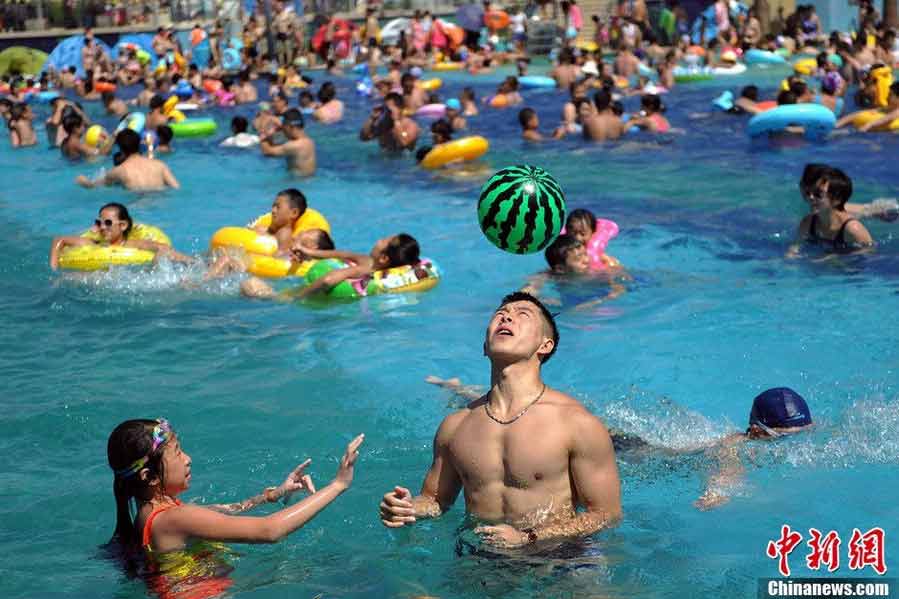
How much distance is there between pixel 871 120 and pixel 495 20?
17.4 m

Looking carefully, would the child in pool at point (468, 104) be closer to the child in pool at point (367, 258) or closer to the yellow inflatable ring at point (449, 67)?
the yellow inflatable ring at point (449, 67)

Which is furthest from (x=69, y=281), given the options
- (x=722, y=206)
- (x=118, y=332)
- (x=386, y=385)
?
(x=722, y=206)

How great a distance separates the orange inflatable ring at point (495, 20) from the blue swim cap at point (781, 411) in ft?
89.0

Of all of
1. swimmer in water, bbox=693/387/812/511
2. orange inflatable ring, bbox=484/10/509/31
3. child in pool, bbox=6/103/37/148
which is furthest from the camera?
orange inflatable ring, bbox=484/10/509/31

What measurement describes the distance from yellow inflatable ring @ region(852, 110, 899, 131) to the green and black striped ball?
34.5ft

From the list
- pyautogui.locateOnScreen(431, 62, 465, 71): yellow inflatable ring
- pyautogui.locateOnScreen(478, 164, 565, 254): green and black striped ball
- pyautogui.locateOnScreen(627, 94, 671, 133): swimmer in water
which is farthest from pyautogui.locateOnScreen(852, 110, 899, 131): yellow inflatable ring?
pyautogui.locateOnScreen(431, 62, 465, 71): yellow inflatable ring

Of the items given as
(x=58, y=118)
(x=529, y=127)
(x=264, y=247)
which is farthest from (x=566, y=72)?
(x=264, y=247)

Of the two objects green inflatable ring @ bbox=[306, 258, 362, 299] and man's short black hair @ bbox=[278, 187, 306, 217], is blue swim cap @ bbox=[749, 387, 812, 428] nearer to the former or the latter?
green inflatable ring @ bbox=[306, 258, 362, 299]

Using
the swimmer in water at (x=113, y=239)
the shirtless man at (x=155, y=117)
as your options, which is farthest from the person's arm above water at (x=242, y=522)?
the shirtless man at (x=155, y=117)

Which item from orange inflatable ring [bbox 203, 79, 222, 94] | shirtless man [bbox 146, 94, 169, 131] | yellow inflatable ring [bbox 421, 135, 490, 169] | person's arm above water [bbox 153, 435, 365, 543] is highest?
orange inflatable ring [bbox 203, 79, 222, 94]

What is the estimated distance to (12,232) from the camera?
1343cm

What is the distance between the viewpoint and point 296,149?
1560 centimetres

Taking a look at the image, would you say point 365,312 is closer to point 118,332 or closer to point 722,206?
point 118,332

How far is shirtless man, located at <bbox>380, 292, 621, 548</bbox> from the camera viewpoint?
410 centimetres
